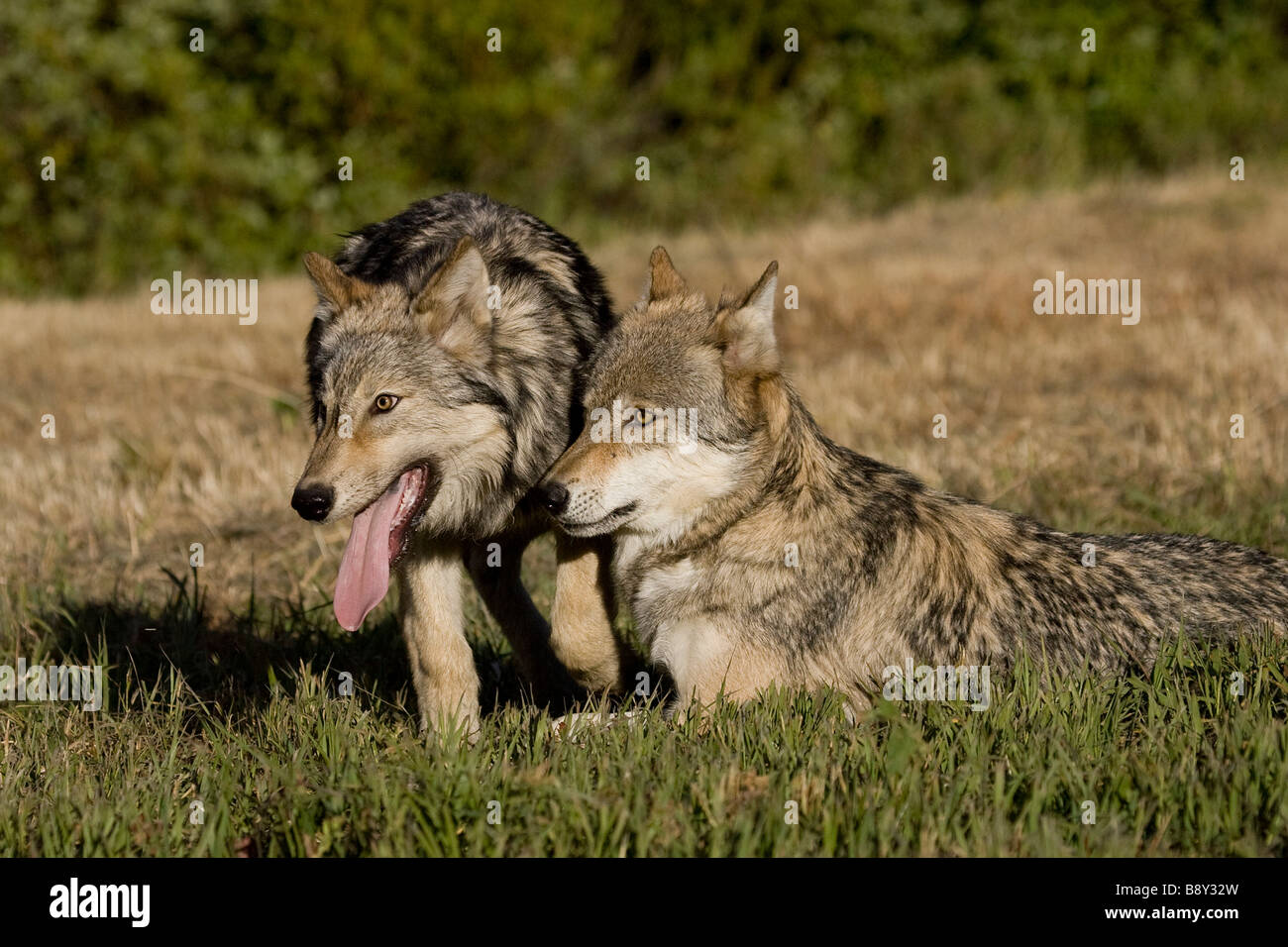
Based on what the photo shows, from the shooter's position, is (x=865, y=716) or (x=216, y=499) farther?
(x=216, y=499)

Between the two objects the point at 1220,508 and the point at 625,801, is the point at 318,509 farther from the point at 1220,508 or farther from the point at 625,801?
the point at 1220,508

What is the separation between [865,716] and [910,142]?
69.8 ft

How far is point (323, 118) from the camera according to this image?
2095 centimetres

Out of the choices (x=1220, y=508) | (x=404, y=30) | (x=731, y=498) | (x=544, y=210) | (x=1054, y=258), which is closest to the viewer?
(x=731, y=498)

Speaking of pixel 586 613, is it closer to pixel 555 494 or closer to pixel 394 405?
pixel 555 494

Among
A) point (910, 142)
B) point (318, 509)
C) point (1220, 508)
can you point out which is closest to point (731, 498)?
point (318, 509)

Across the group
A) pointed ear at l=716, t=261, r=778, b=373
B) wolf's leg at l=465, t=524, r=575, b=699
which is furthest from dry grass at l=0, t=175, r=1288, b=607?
pointed ear at l=716, t=261, r=778, b=373

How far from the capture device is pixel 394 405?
4.86 meters

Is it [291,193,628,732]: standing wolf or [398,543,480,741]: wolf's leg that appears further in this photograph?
[398,543,480,741]: wolf's leg

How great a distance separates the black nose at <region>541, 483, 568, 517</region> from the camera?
184 inches

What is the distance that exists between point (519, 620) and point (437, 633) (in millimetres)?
711

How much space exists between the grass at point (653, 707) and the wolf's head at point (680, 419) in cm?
80

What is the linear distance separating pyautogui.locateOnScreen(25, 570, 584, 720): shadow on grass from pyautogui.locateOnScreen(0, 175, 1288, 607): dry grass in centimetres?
32

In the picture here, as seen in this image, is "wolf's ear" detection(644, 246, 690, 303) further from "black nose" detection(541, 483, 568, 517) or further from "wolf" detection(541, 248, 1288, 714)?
"black nose" detection(541, 483, 568, 517)
